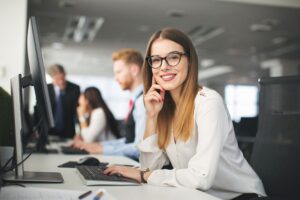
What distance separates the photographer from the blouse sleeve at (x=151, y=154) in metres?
1.66

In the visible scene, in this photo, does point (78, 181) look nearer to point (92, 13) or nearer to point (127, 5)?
point (127, 5)

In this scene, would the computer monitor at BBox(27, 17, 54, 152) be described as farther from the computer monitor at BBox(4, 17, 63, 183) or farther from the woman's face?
the woman's face

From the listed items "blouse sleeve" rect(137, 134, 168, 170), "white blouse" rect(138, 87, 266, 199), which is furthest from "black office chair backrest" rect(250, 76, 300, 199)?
"blouse sleeve" rect(137, 134, 168, 170)

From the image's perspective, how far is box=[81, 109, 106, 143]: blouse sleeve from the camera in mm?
3510

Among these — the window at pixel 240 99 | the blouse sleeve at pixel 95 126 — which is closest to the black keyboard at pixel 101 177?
the blouse sleeve at pixel 95 126

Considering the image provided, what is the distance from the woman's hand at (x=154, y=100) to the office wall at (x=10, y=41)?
353 centimetres

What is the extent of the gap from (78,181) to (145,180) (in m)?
0.24

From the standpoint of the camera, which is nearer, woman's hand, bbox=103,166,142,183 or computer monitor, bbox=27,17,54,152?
computer monitor, bbox=27,17,54,152

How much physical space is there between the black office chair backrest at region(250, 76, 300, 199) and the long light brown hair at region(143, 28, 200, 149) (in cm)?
34

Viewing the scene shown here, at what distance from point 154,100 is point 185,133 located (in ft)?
0.77

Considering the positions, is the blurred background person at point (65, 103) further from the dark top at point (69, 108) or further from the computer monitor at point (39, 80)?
the computer monitor at point (39, 80)

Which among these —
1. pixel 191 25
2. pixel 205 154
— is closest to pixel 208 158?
pixel 205 154

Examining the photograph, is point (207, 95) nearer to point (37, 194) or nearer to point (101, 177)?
point (101, 177)

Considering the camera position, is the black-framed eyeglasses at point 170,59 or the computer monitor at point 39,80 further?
the black-framed eyeglasses at point 170,59
